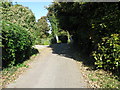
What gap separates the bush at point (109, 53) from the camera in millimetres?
6020

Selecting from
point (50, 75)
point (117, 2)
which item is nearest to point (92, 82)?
point (50, 75)

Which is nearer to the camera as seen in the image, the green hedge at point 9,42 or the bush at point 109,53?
the bush at point 109,53

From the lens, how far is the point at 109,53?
6.57m

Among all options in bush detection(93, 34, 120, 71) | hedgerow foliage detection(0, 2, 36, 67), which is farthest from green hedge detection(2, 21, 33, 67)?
bush detection(93, 34, 120, 71)

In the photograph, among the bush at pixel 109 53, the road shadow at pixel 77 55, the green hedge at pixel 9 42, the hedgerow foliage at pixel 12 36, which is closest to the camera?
the bush at pixel 109 53

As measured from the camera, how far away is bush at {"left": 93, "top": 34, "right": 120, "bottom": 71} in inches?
237

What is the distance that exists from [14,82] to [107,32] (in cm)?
543

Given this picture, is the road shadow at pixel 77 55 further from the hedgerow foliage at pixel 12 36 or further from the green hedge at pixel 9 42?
the green hedge at pixel 9 42

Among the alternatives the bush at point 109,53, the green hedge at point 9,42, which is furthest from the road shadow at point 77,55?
the green hedge at point 9,42

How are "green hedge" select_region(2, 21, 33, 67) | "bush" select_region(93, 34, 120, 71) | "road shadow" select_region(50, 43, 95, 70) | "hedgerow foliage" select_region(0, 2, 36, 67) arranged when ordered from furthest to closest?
"road shadow" select_region(50, 43, 95, 70), "hedgerow foliage" select_region(0, 2, 36, 67), "green hedge" select_region(2, 21, 33, 67), "bush" select_region(93, 34, 120, 71)

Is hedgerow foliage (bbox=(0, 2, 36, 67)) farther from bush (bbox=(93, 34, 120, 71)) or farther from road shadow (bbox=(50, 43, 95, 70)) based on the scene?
bush (bbox=(93, 34, 120, 71))

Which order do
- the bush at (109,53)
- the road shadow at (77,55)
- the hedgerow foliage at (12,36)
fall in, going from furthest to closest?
the road shadow at (77,55) → the hedgerow foliage at (12,36) → the bush at (109,53)

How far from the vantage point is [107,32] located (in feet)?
22.8

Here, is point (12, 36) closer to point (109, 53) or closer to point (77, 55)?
point (109, 53)
